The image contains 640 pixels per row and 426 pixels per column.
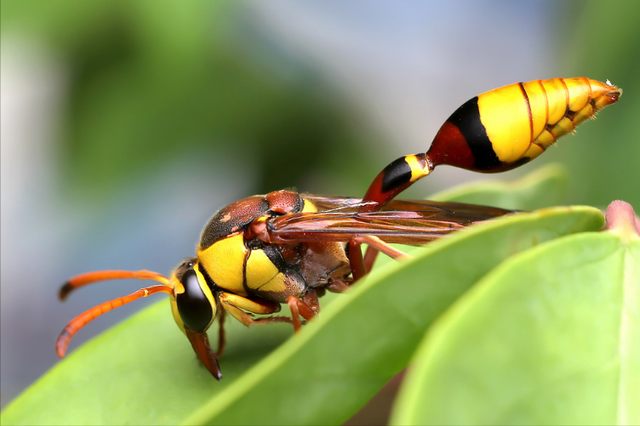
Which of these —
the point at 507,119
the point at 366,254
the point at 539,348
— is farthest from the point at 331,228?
the point at 539,348

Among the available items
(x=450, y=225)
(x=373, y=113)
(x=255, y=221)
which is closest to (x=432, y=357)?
(x=450, y=225)

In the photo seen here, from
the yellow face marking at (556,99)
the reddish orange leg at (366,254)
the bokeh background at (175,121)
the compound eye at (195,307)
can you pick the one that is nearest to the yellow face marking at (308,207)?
the reddish orange leg at (366,254)

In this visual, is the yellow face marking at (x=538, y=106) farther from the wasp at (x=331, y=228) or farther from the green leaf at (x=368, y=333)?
the green leaf at (x=368, y=333)

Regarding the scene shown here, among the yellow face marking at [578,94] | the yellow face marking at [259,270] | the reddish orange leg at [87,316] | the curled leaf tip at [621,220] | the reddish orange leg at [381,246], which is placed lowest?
the reddish orange leg at [87,316]

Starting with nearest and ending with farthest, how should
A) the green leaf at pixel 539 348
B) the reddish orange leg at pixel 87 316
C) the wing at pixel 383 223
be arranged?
the green leaf at pixel 539 348 < the reddish orange leg at pixel 87 316 < the wing at pixel 383 223

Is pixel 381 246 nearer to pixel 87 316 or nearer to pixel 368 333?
pixel 368 333

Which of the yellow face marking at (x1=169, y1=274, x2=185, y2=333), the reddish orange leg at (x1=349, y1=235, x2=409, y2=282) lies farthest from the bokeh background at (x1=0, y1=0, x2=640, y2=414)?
the yellow face marking at (x1=169, y1=274, x2=185, y2=333)
